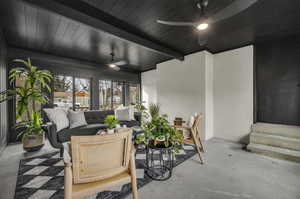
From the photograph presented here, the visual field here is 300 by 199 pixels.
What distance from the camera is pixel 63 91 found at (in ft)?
14.8

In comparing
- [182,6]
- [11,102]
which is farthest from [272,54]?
[11,102]

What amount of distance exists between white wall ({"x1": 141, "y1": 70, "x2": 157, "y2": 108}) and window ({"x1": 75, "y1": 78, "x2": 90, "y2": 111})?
2578 millimetres

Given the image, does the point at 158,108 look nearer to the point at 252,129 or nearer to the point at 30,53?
the point at 252,129

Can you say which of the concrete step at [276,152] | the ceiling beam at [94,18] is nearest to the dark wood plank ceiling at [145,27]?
the ceiling beam at [94,18]

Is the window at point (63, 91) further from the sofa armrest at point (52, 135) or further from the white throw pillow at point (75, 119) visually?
the sofa armrest at point (52, 135)

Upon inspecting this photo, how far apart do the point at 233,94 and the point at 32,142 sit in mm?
5141

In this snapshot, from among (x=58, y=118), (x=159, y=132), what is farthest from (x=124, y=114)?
(x=159, y=132)

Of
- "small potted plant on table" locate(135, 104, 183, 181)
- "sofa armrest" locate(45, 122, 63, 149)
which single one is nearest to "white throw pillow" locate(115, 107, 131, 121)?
"sofa armrest" locate(45, 122, 63, 149)

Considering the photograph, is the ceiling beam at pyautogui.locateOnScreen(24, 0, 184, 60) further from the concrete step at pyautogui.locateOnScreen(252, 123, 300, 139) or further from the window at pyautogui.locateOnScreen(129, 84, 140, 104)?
the window at pyautogui.locateOnScreen(129, 84, 140, 104)

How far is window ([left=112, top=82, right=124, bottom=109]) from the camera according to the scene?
235 inches

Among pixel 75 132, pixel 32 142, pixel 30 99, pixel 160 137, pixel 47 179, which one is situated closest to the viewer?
pixel 160 137

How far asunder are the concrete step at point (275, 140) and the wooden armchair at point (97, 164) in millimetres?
3173

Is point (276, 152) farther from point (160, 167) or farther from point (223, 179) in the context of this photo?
point (160, 167)

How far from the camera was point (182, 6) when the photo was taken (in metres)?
2.03
